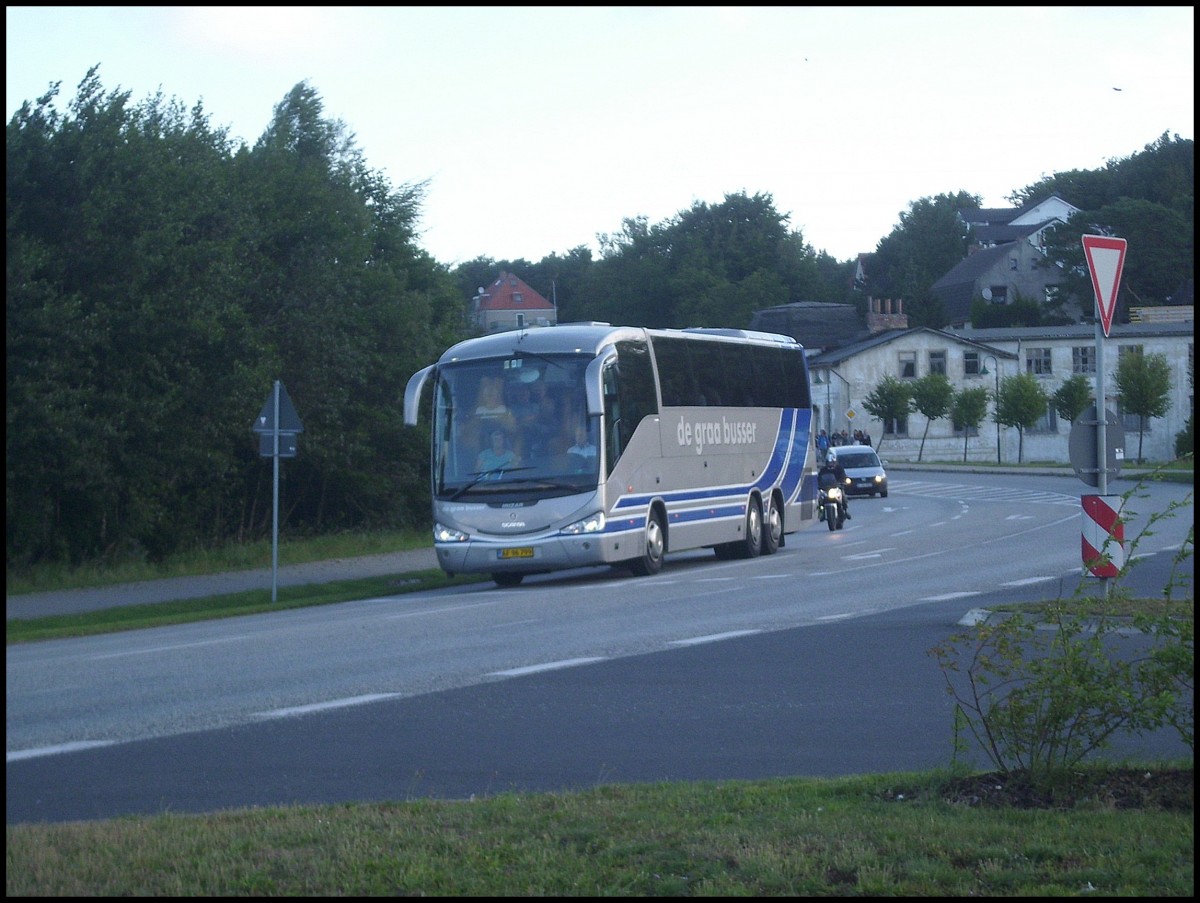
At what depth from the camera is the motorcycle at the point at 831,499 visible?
1346 inches

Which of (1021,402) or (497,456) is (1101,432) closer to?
(497,456)

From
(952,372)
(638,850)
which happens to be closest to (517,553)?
(638,850)

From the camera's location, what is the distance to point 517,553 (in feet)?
70.5

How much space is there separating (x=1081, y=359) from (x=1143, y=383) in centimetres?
1594

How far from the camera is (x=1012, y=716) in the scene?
6301mm

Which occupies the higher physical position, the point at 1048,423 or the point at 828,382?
the point at 828,382

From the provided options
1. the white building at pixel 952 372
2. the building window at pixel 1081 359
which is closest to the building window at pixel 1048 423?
the white building at pixel 952 372

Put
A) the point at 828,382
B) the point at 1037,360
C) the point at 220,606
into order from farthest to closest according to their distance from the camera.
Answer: the point at 828,382 < the point at 1037,360 < the point at 220,606

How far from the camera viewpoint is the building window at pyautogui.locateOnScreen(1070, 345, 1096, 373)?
78.8 meters

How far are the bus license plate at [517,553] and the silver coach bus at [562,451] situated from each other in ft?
0.05

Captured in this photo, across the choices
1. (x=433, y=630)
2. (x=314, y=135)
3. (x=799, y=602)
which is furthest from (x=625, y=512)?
(x=314, y=135)

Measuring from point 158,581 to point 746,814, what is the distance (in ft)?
69.3

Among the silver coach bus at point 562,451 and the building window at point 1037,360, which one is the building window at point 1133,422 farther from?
the silver coach bus at point 562,451

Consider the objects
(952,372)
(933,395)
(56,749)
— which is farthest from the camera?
(952,372)
